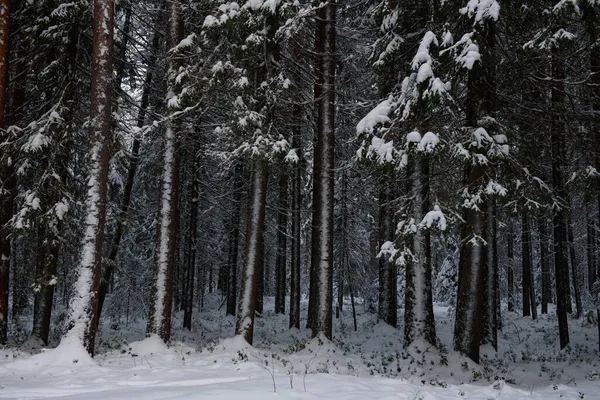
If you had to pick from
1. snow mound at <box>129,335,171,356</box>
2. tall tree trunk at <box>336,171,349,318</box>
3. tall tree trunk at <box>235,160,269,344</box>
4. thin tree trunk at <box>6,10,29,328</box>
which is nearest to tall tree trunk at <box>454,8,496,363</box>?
tall tree trunk at <box>235,160,269,344</box>

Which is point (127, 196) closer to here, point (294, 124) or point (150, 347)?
point (150, 347)

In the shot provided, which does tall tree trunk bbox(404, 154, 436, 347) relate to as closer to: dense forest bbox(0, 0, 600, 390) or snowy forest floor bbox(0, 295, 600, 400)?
dense forest bbox(0, 0, 600, 390)

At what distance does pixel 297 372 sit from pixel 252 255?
334 cm

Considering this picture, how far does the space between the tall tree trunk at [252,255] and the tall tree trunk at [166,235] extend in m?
1.80

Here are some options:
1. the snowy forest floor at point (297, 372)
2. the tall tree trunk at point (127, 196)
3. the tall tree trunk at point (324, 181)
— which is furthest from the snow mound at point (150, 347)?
the tall tree trunk at point (127, 196)

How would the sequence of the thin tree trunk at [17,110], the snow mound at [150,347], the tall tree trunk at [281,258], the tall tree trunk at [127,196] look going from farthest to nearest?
the tall tree trunk at [281,258] < the tall tree trunk at [127,196] < the thin tree trunk at [17,110] < the snow mound at [150,347]

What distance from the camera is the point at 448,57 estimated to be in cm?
917

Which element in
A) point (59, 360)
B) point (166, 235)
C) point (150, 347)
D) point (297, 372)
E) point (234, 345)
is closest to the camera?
point (59, 360)

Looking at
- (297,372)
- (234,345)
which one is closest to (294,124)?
(234,345)

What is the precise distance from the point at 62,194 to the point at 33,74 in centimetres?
360

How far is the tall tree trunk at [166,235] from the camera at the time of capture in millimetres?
10461

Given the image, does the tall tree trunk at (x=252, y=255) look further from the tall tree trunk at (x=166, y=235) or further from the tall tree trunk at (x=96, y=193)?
the tall tree trunk at (x=96, y=193)

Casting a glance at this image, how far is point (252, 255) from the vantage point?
424 inches

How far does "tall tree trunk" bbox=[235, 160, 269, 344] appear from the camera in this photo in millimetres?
10609
